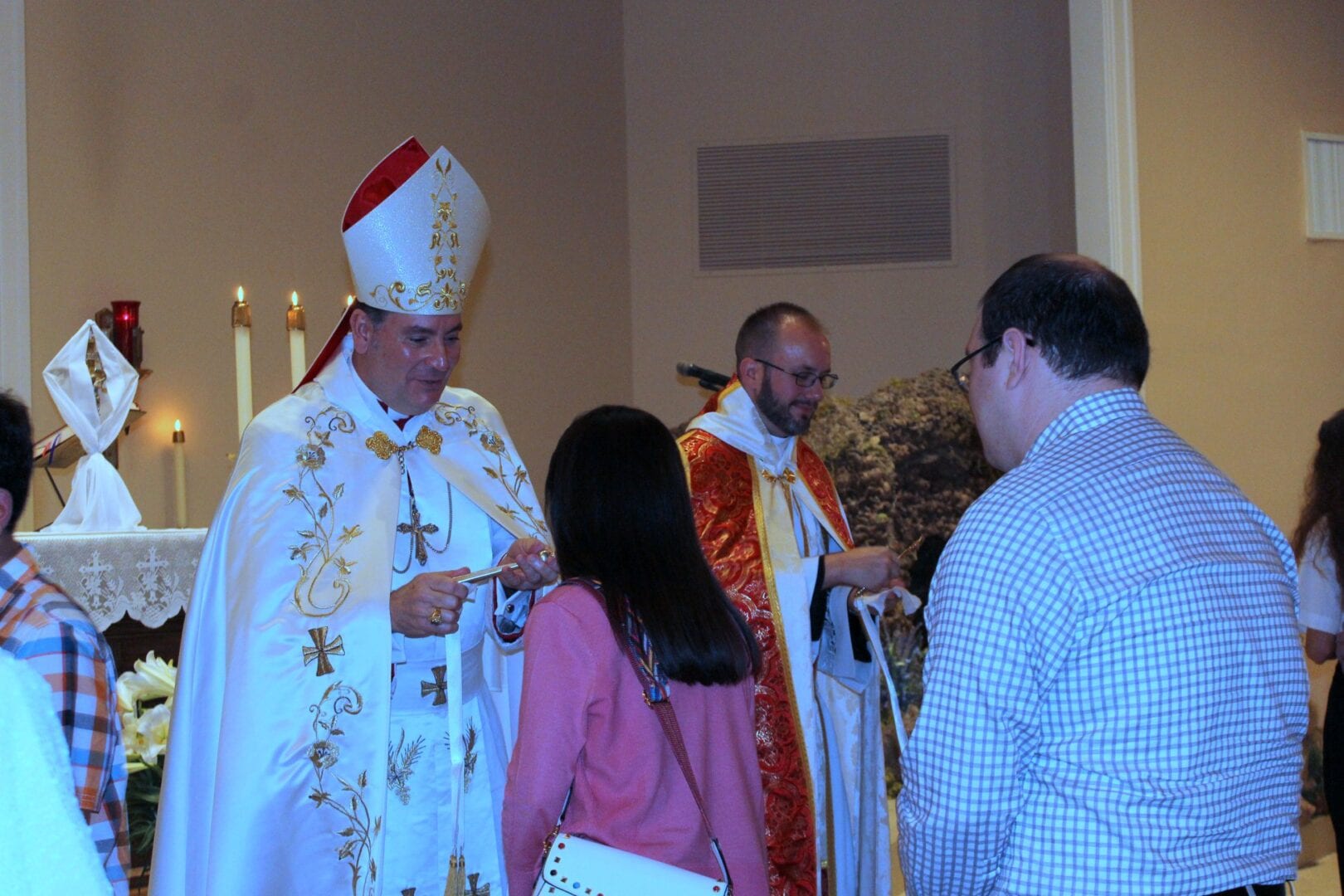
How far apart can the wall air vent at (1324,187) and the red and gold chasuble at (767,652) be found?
328 centimetres

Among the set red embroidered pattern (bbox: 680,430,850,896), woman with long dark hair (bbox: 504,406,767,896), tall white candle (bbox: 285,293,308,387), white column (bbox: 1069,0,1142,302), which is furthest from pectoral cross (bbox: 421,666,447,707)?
white column (bbox: 1069,0,1142,302)

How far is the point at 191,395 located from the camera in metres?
4.87

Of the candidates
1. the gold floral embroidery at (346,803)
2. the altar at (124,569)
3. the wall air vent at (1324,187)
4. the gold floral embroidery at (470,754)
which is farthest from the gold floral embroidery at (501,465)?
the wall air vent at (1324,187)

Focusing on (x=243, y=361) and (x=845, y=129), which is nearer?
(x=243, y=361)

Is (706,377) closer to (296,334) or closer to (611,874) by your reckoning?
(296,334)

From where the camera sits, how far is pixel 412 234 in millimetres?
2869

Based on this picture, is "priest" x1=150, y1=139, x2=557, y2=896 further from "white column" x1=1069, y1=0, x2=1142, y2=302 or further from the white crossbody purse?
"white column" x1=1069, y1=0, x2=1142, y2=302

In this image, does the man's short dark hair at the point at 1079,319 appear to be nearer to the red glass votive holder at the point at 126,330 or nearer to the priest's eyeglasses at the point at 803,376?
the priest's eyeglasses at the point at 803,376

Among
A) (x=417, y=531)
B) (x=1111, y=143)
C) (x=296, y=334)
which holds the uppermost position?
(x=1111, y=143)

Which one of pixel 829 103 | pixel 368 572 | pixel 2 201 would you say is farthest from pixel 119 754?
pixel 829 103

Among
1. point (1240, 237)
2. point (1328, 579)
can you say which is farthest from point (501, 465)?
point (1240, 237)

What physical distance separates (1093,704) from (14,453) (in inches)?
55.2

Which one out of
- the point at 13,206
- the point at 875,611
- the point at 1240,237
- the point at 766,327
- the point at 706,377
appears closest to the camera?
the point at 875,611

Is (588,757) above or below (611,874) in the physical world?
above
